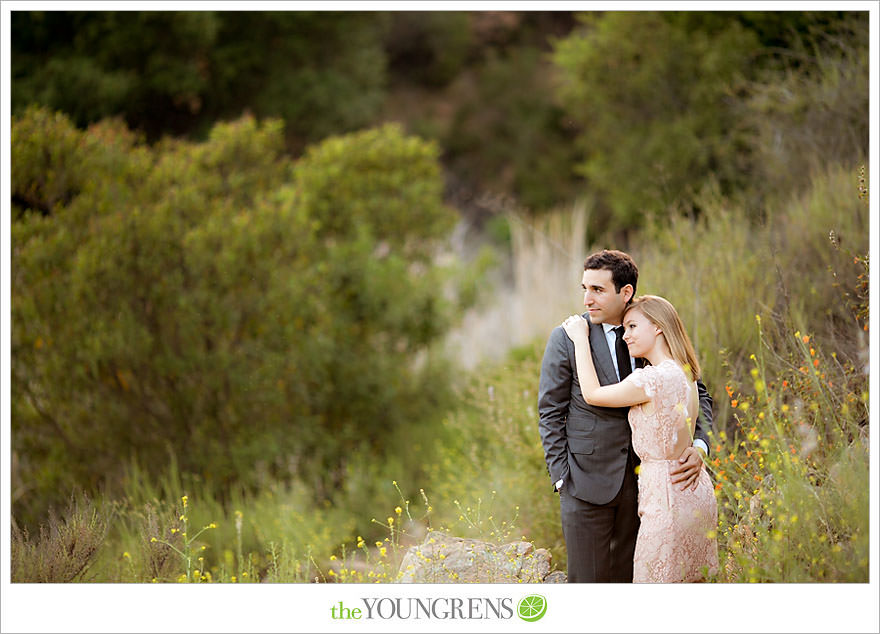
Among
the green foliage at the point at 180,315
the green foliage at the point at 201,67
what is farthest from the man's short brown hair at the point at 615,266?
the green foliage at the point at 201,67

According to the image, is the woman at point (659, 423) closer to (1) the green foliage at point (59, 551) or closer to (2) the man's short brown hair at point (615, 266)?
(2) the man's short brown hair at point (615, 266)

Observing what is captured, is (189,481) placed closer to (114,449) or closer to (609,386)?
(114,449)

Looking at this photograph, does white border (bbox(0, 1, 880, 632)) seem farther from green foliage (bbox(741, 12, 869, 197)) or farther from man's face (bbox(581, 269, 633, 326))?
green foliage (bbox(741, 12, 869, 197))

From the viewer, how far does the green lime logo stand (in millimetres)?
2803

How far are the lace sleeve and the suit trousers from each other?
29cm

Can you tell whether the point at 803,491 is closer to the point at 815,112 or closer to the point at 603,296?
the point at 603,296

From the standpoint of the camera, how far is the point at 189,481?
544 centimetres

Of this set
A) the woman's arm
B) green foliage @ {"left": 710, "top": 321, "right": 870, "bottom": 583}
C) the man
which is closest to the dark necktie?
the man

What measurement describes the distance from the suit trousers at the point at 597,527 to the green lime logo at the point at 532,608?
146 millimetres

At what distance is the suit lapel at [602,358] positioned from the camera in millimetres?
2652

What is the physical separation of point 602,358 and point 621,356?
87 millimetres

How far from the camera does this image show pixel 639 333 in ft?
8.55

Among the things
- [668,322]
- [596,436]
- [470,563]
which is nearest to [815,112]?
[668,322]

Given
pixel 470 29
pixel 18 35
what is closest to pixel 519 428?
pixel 18 35
